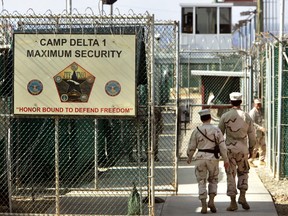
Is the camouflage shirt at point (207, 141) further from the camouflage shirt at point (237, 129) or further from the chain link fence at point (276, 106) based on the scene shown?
the chain link fence at point (276, 106)

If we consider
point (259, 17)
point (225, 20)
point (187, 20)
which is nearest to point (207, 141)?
point (259, 17)

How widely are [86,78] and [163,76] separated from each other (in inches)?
353

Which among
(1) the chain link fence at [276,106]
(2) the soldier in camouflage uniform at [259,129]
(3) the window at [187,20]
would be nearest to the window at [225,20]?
(3) the window at [187,20]

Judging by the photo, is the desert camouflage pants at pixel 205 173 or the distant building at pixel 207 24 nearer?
the desert camouflage pants at pixel 205 173

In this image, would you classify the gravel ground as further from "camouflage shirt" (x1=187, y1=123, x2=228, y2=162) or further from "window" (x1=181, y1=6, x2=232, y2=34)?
"window" (x1=181, y1=6, x2=232, y2=34)

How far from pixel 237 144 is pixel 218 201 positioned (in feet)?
4.69

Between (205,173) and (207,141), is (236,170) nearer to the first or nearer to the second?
(205,173)

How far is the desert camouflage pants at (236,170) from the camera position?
1098 cm

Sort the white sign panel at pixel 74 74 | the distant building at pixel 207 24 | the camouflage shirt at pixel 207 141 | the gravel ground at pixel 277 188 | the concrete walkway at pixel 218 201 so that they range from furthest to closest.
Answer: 1. the distant building at pixel 207 24
2. the gravel ground at pixel 277 188
3. the concrete walkway at pixel 218 201
4. the camouflage shirt at pixel 207 141
5. the white sign panel at pixel 74 74

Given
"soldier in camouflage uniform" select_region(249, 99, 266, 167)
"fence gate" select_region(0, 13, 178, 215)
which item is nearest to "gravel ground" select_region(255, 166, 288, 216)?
"soldier in camouflage uniform" select_region(249, 99, 266, 167)

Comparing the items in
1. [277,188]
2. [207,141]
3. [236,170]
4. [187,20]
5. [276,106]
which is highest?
[187,20]

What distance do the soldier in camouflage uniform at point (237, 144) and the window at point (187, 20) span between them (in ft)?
103

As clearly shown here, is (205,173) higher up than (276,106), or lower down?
lower down

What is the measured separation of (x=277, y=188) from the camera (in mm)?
13750
